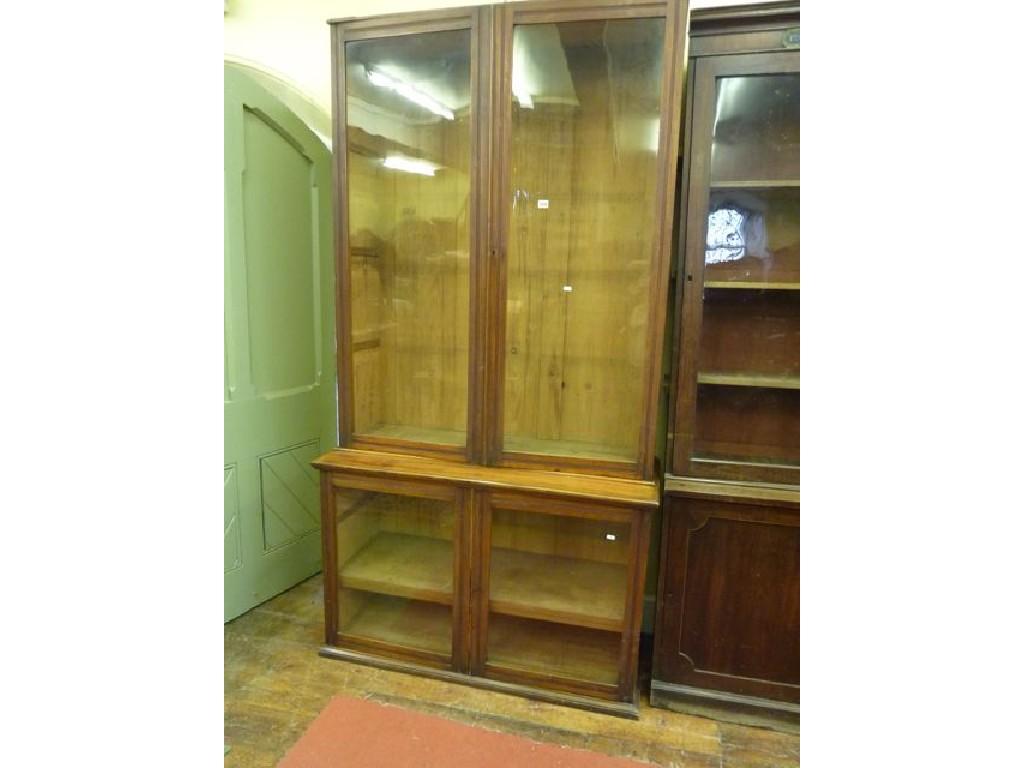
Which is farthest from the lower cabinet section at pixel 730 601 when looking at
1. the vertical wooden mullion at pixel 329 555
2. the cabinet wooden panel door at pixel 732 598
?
the vertical wooden mullion at pixel 329 555

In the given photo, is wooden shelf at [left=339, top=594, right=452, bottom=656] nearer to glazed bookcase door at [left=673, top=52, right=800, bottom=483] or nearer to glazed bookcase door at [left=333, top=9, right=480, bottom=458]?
glazed bookcase door at [left=333, top=9, right=480, bottom=458]

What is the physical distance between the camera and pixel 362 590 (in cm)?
202

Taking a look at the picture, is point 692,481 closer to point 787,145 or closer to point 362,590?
point 787,145

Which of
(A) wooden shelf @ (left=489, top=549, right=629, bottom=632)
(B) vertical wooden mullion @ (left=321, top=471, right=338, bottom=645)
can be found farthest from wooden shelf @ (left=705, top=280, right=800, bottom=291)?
(B) vertical wooden mullion @ (left=321, top=471, right=338, bottom=645)

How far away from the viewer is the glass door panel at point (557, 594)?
70.1 inches

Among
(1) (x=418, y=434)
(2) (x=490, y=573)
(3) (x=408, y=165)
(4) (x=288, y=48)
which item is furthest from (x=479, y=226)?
(4) (x=288, y=48)

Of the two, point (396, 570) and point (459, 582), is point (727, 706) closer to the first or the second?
point (459, 582)

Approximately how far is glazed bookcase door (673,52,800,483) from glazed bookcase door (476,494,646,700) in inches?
15.2

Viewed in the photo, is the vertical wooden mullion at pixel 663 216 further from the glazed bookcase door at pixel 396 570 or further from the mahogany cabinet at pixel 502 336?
the glazed bookcase door at pixel 396 570

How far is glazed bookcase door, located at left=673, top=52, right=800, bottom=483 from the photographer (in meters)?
1.60
